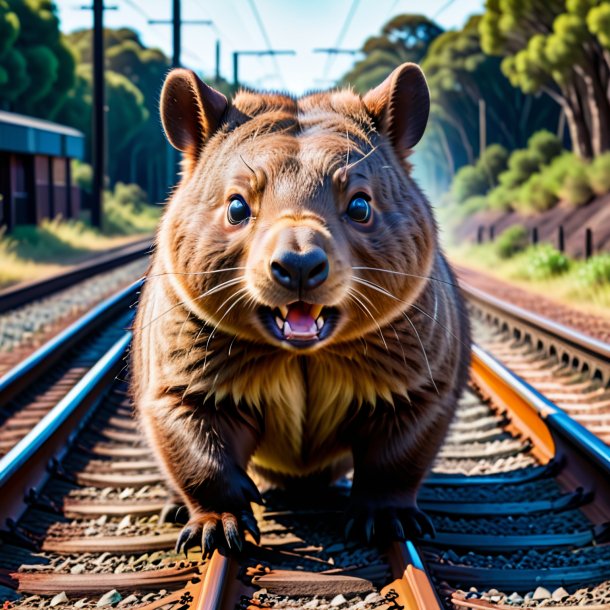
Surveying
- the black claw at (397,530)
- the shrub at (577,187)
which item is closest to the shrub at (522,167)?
the shrub at (577,187)

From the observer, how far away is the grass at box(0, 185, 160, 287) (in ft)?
50.4

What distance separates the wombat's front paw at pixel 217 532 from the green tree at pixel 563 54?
55.2 ft

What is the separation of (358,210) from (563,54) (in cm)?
1971

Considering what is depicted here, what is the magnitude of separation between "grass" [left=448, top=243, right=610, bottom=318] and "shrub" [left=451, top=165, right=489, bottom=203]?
44.1 ft

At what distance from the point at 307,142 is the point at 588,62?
20410mm

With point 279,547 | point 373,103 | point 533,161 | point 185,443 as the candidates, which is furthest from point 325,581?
point 533,161

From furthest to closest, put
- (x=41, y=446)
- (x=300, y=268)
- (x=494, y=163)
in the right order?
(x=494, y=163), (x=41, y=446), (x=300, y=268)

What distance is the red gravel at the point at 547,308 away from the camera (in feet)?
30.5

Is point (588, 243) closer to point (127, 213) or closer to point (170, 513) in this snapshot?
point (170, 513)

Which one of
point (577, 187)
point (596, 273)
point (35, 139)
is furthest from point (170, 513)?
point (35, 139)

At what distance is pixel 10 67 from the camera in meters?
27.1

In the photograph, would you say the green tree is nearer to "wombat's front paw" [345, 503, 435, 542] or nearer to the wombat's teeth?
"wombat's front paw" [345, 503, 435, 542]

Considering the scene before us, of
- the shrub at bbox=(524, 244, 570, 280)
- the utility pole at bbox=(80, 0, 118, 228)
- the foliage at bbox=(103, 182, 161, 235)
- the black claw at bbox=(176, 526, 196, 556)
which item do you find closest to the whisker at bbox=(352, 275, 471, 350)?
the black claw at bbox=(176, 526, 196, 556)

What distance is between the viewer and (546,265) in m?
14.7
